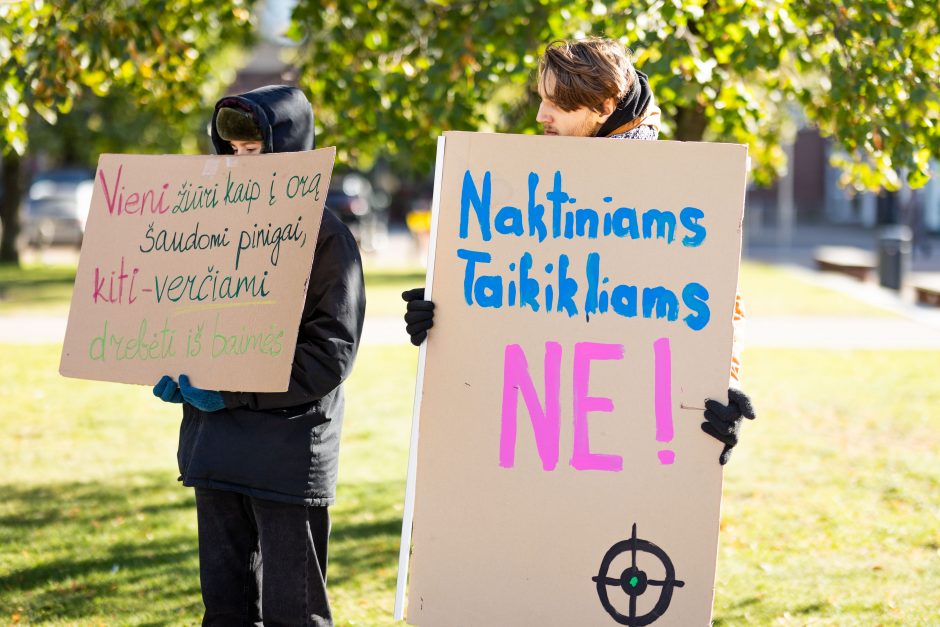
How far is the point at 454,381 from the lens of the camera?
122 inches

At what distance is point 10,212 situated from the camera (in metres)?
20.1

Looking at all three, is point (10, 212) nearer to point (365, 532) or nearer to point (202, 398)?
point (365, 532)

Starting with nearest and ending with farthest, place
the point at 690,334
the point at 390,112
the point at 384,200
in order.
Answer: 1. the point at 690,334
2. the point at 390,112
3. the point at 384,200

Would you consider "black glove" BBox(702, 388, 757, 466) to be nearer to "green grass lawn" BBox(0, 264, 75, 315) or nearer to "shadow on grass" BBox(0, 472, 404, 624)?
"shadow on grass" BBox(0, 472, 404, 624)

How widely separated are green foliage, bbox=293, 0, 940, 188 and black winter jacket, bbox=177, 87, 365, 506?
6.16 feet

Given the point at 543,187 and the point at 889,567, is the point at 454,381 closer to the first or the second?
the point at 543,187

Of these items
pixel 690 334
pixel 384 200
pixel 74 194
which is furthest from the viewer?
pixel 384 200

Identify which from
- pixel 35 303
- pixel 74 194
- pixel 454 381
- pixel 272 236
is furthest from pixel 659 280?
pixel 74 194

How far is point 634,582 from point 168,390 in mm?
1318

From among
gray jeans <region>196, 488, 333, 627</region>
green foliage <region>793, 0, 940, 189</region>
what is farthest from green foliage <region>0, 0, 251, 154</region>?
green foliage <region>793, 0, 940, 189</region>

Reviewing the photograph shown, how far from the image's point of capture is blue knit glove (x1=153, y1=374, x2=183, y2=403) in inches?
123

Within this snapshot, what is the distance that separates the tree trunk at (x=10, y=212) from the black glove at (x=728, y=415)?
18095mm

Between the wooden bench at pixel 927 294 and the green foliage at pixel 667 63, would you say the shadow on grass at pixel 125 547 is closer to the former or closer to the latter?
the green foliage at pixel 667 63

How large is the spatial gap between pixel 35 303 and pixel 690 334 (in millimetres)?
12966
